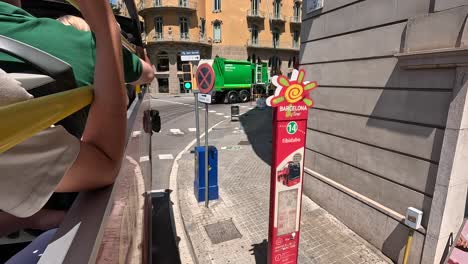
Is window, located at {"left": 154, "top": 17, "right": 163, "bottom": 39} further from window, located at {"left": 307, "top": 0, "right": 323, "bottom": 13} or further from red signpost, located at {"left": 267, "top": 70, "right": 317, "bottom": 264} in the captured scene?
red signpost, located at {"left": 267, "top": 70, "right": 317, "bottom": 264}

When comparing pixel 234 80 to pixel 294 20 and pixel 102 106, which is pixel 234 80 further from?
pixel 294 20

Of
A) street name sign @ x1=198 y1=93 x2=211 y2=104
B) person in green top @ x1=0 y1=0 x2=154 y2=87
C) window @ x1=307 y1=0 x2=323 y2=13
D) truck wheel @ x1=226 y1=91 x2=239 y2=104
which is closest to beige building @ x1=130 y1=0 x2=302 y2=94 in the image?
truck wheel @ x1=226 y1=91 x2=239 y2=104

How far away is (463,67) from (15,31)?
3695 mm

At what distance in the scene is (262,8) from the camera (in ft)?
118

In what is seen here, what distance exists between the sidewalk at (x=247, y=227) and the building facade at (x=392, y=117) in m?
0.30

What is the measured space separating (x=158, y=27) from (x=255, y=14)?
13096 millimetres

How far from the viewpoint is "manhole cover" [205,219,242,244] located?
4156mm

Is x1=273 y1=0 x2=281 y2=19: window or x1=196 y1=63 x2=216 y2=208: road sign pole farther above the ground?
x1=273 y1=0 x2=281 y2=19: window

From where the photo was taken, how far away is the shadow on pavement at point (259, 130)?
888 centimetres

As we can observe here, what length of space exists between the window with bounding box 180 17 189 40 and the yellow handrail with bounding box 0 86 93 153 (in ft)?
111

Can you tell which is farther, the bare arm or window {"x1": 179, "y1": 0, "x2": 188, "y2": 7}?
window {"x1": 179, "y1": 0, "x2": 188, "y2": 7}

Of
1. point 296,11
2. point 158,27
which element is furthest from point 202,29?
point 296,11

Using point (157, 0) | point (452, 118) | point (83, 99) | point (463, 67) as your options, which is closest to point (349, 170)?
point (452, 118)

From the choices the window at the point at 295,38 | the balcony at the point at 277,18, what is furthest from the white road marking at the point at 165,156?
the window at the point at 295,38
